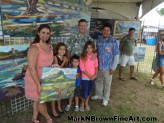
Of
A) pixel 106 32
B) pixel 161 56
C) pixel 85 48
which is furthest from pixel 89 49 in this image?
pixel 161 56

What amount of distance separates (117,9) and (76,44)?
17.5 feet

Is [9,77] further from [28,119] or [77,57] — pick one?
[77,57]

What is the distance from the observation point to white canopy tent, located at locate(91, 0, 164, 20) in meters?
→ 7.60

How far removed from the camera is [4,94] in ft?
9.11

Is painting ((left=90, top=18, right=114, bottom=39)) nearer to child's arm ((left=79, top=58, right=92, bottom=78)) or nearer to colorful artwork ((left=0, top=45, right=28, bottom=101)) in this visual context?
child's arm ((left=79, top=58, right=92, bottom=78))

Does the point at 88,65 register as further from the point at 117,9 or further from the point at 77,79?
the point at 117,9

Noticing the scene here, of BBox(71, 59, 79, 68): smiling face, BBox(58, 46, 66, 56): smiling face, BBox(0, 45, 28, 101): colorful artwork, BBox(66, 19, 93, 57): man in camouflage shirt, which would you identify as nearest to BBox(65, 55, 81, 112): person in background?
BBox(71, 59, 79, 68): smiling face

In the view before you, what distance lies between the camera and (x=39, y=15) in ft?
9.73

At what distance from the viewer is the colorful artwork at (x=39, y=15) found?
2.60 metres

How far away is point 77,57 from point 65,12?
94 centimetres

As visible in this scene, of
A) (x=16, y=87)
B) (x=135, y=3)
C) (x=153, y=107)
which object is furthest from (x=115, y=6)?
(x=16, y=87)

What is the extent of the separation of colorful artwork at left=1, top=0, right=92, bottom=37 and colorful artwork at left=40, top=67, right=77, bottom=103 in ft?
2.66

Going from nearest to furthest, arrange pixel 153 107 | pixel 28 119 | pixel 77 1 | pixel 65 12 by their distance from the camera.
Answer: pixel 28 119, pixel 65 12, pixel 77 1, pixel 153 107

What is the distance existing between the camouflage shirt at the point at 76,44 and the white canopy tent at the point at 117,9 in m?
4.75
